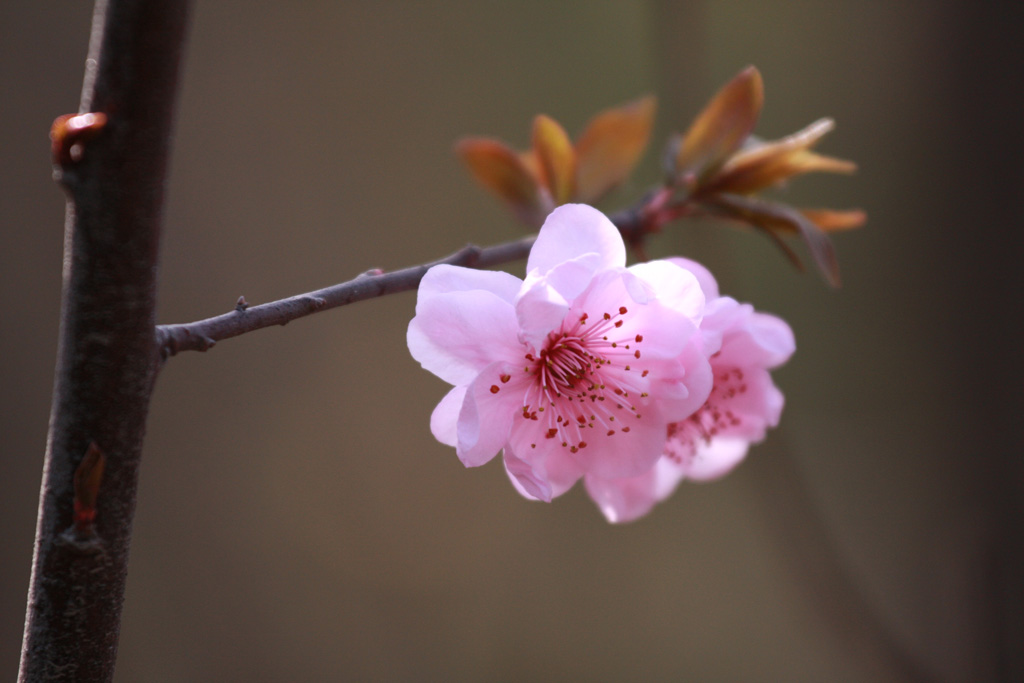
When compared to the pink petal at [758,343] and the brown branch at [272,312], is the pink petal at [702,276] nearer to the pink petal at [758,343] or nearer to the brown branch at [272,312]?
the pink petal at [758,343]

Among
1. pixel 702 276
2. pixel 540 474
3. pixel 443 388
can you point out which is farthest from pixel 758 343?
pixel 443 388

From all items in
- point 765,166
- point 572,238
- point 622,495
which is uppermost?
point 765,166

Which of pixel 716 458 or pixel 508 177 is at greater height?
pixel 508 177

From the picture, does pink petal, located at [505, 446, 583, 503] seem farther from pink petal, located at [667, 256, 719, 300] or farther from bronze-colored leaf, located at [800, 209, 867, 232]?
bronze-colored leaf, located at [800, 209, 867, 232]

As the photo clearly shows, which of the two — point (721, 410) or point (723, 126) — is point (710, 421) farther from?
point (723, 126)

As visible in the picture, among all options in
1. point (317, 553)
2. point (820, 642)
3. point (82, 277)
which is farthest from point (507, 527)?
point (82, 277)

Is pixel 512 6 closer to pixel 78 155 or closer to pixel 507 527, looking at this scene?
pixel 507 527

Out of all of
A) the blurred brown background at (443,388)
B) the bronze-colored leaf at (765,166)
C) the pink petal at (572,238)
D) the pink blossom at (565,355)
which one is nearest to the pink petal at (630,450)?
the pink blossom at (565,355)

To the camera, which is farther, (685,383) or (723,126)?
(723,126)
